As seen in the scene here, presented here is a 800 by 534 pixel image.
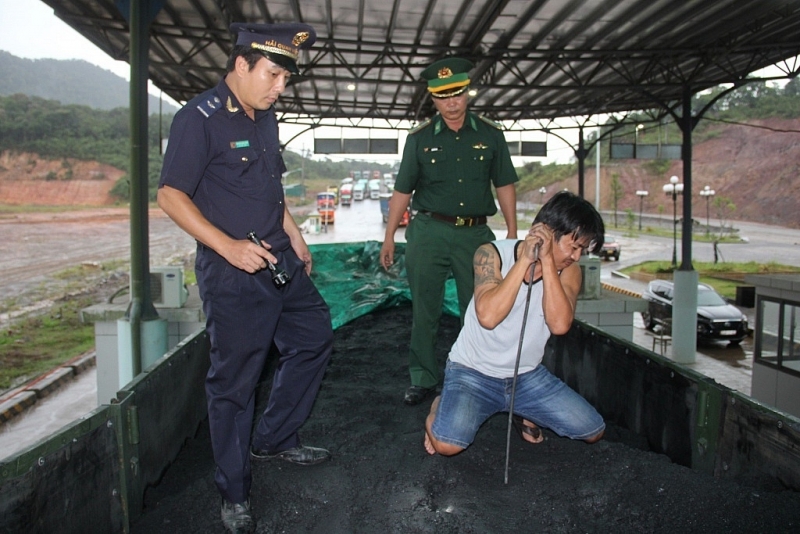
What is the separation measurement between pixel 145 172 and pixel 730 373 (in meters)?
12.1

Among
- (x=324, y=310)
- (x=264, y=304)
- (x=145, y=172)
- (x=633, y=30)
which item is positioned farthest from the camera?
(x=633, y=30)

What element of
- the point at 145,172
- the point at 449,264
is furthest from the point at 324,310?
the point at 145,172

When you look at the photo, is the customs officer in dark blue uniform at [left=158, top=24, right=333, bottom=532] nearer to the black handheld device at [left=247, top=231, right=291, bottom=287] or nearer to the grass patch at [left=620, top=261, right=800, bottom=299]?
the black handheld device at [left=247, top=231, right=291, bottom=287]

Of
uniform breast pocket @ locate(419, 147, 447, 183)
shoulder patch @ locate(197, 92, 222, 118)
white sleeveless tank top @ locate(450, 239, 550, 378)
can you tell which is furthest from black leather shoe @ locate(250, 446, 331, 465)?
uniform breast pocket @ locate(419, 147, 447, 183)

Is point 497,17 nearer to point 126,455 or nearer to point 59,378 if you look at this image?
point 126,455

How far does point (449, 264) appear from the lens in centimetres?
337

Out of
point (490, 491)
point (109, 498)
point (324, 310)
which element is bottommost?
point (490, 491)

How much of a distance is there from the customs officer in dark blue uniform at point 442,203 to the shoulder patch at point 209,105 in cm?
147

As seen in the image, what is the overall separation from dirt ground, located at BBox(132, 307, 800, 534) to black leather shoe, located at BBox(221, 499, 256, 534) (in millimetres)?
54

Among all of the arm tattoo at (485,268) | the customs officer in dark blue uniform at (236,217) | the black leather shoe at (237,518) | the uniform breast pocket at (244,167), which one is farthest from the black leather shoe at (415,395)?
the uniform breast pocket at (244,167)

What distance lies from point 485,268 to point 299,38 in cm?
108

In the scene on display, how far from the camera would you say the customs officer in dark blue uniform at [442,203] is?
3.30 meters

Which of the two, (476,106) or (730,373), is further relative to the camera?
(476,106)

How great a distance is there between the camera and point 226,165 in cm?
205
